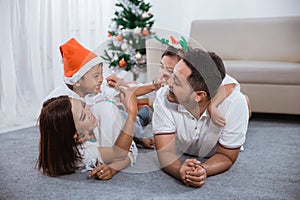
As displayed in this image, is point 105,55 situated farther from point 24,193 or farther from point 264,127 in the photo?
point 264,127

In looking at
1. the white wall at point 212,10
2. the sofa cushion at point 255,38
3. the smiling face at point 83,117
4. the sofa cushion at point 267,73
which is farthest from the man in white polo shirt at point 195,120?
the white wall at point 212,10

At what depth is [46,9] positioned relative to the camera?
262 centimetres

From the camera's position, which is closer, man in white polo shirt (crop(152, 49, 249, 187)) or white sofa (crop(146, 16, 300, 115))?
man in white polo shirt (crop(152, 49, 249, 187))

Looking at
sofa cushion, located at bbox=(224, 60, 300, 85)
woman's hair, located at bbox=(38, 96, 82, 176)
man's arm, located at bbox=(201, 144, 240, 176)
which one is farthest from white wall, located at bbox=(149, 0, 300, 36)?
woman's hair, located at bbox=(38, 96, 82, 176)

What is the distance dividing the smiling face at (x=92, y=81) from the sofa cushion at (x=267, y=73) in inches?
51.8

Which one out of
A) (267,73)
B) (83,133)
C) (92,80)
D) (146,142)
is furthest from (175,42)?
(267,73)

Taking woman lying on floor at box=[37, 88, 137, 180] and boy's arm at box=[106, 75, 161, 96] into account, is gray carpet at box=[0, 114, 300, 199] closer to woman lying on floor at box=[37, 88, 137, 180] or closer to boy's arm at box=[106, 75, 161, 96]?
woman lying on floor at box=[37, 88, 137, 180]

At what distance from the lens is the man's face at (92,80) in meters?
1.27

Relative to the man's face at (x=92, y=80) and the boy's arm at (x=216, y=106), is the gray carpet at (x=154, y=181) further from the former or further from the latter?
the man's face at (x=92, y=80)

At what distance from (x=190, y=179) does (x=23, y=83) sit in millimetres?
1615

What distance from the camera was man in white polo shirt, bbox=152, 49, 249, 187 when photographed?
127 centimetres

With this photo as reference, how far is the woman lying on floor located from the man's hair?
8.8 inches

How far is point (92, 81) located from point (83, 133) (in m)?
0.20

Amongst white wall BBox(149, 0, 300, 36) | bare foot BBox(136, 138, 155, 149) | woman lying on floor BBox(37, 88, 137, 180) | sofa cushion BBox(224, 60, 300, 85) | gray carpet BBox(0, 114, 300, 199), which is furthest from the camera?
white wall BBox(149, 0, 300, 36)
